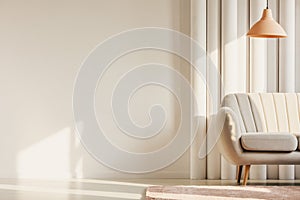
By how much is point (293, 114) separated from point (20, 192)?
9.35ft

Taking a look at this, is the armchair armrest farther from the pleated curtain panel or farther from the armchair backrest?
the pleated curtain panel

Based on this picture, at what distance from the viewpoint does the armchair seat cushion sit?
5871 millimetres

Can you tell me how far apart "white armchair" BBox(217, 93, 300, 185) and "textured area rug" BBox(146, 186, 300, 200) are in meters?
0.30

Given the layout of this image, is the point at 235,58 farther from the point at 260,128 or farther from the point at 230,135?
the point at 230,135

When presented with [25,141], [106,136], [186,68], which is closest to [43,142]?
[25,141]

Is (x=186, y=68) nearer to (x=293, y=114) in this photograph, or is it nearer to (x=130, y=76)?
(x=130, y=76)

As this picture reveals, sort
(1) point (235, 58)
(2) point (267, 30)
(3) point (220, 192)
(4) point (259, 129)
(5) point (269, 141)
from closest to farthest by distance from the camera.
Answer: (3) point (220, 192) → (5) point (269, 141) → (2) point (267, 30) → (4) point (259, 129) → (1) point (235, 58)

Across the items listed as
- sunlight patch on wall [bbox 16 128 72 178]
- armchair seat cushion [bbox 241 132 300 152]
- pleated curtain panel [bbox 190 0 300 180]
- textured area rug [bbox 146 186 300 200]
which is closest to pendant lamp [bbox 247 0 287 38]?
pleated curtain panel [bbox 190 0 300 180]

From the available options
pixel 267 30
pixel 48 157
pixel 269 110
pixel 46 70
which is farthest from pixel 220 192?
pixel 46 70

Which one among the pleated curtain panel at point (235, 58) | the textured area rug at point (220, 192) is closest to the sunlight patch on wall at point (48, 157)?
the pleated curtain panel at point (235, 58)

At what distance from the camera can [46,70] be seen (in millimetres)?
6988

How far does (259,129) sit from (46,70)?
2.33 meters

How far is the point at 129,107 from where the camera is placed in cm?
703

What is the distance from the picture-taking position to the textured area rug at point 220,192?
515 centimetres
